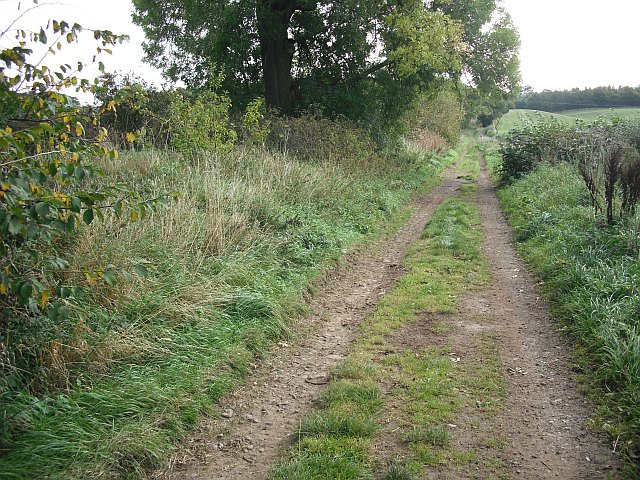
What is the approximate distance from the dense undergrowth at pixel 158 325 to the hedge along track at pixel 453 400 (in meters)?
1.04

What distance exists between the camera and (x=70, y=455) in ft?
11.5

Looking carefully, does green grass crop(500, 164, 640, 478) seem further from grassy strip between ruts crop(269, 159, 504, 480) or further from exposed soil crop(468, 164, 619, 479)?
grassy strip between ruts crop(269, 159, 504, 480)

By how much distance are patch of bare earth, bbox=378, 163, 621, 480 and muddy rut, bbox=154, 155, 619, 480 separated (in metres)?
0.01

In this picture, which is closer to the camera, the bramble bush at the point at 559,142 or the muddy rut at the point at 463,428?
the muddy rut at the point at 463,428

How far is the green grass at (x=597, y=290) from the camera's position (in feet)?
14.1

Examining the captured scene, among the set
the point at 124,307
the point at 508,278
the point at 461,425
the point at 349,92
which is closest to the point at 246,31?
the point at 349,92

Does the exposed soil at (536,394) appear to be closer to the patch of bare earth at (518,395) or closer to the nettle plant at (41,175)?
the patch of bare earth at (518,395)

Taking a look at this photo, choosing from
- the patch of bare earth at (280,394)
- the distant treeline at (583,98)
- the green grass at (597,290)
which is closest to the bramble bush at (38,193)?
the patch of bare earth at (280,394)

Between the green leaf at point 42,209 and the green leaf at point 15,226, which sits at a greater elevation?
the green leaf at point 42,209

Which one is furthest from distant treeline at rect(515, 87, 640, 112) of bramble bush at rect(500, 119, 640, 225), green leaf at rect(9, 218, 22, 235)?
green leaf at rect(9, 218, 22, 235)

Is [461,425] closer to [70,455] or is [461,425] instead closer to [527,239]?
[70,455]

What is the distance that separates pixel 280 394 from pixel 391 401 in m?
1.06

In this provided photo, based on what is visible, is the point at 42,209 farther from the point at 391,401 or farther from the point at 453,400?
the point at 453,400

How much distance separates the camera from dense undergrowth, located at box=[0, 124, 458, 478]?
143 inches
